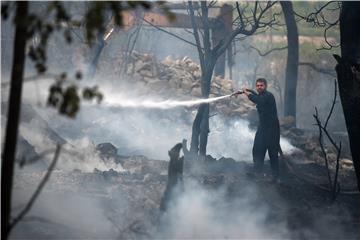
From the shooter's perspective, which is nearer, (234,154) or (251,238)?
(251,238)

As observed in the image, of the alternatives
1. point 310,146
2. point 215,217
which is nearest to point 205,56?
point 215,217

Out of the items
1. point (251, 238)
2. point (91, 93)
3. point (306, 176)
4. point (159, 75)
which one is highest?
point (159, 75)

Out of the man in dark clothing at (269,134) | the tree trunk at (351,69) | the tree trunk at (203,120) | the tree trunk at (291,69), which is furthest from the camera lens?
the tree trunk at (291,69)

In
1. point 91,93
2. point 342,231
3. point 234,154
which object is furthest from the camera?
point 234,154

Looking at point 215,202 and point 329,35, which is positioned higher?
point 329,35

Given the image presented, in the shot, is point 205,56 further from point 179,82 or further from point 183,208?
point 179,82

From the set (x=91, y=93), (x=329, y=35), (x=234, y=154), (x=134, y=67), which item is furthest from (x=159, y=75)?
(x=91, y=93)

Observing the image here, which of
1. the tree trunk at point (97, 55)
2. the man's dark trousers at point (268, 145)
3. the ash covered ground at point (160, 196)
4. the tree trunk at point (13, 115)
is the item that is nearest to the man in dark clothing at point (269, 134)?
the man's dark trousers at point (268, 145)

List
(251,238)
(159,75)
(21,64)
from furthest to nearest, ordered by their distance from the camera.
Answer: (159,75) < (251,238) < (21,64)

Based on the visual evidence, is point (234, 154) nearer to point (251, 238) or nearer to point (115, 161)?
point (115, 161)

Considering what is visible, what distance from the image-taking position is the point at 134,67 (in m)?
17.0

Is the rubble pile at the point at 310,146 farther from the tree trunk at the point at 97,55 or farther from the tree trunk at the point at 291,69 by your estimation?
the tree trunk at the point at 97,55

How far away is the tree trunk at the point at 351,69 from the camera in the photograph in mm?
7066

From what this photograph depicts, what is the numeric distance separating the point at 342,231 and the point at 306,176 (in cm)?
293
